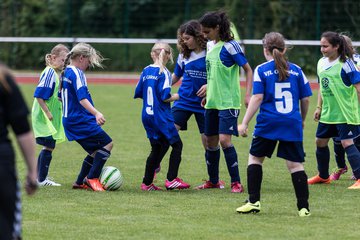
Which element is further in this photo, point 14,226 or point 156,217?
point 156,217

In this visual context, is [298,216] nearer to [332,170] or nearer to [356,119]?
[356,119]

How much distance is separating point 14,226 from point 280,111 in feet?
11.4

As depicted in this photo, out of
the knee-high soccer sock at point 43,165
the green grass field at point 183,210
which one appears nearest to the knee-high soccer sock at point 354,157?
the green grass field at point 183,210

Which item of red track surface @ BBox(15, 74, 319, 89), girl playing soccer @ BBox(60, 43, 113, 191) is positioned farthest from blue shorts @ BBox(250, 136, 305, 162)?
red track surface @ BBox(15, 74, 319, 89)

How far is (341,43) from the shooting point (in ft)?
29.9

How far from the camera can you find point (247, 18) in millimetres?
29484

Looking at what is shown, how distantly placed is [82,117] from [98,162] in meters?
0.49

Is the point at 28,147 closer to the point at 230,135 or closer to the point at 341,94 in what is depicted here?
the point at 230,135

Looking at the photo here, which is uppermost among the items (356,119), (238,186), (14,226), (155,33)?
(14,226)

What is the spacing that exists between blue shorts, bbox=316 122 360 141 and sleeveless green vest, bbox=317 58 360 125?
0.22 ft

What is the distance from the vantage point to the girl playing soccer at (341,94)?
911cm

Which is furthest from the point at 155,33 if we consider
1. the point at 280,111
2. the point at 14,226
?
the point at 14,226

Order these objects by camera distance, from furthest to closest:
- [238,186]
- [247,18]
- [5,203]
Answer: [247,18] < [238,186] < [5,203]

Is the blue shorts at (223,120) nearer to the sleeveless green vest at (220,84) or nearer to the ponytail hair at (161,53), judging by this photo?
the sleeveless green vest at (220,84)
